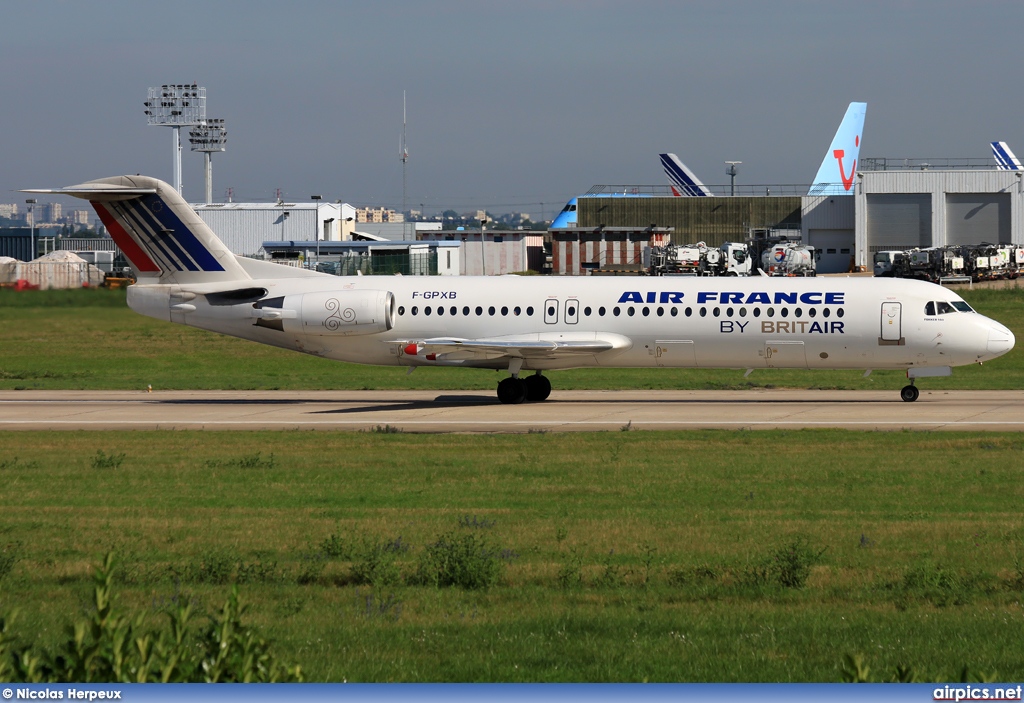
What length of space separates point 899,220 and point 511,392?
245 ft

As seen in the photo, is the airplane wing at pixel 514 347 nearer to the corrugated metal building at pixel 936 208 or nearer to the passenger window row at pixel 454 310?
the passenger window row at pixel 454 310

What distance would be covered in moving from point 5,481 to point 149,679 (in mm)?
14846

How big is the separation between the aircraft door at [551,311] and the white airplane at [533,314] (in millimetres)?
40

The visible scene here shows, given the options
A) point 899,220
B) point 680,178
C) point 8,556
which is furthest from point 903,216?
point 8,556

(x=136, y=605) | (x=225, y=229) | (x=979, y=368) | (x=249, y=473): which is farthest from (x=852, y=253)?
(x=136, y=605)

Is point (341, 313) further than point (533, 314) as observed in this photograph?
No

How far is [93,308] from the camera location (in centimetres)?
4088

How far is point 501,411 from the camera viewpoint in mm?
33531

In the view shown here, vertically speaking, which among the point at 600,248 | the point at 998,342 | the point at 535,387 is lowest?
the point at 535,387

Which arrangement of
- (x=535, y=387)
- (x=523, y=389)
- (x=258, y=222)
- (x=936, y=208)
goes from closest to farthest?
1. (x=523, y=389)
2. (x=535, y=387)
3. (x=936, y=208)
4. (x=258, y=222)

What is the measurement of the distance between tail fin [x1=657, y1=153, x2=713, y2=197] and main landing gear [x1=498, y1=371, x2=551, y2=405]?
96.0 m

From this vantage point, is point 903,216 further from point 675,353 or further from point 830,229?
point 675,353

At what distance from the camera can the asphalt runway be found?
98.8 ft

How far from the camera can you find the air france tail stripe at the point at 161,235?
3541 cm
